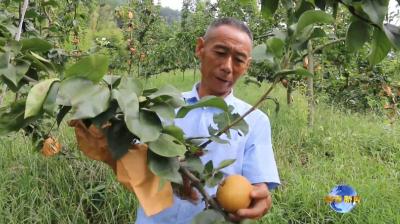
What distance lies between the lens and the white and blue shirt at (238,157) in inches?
45.8

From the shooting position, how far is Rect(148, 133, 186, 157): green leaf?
635mm

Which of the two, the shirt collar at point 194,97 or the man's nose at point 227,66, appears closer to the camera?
the man's nose at point 227,66

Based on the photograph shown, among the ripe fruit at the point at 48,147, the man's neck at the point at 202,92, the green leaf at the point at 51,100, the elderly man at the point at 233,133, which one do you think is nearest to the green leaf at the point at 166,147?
the green leaf at the point at 51,100

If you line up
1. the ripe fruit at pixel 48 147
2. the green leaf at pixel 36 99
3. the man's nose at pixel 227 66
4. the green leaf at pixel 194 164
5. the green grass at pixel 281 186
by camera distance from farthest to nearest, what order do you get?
the green grass at pixel 281 186 < the ripe fruit at pixel 48 147 < the man's nose at pixel 227 66 < the green leaf at pixel 194 164 < the green leaf at pixel 36 99

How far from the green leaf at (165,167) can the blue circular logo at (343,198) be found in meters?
1.05

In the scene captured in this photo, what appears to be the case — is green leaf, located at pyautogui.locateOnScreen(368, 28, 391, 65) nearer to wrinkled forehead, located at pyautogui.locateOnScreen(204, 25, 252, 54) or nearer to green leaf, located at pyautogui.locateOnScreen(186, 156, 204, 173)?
green leaf, located at pyautogui.locateOnScreen(186, 156, 204, 173)

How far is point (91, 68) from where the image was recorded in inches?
24.5

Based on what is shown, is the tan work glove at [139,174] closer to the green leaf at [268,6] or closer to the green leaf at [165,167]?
→ the green leaf at [165,167]

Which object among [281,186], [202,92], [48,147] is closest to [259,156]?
[202,92]

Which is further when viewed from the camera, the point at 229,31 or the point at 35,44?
the point at 229,31

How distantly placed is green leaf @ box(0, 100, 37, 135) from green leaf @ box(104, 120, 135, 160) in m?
0.12

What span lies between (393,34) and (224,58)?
653 millimetres

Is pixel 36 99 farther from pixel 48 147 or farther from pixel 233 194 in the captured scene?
pixel 48 147

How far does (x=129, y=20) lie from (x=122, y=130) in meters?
4.00
